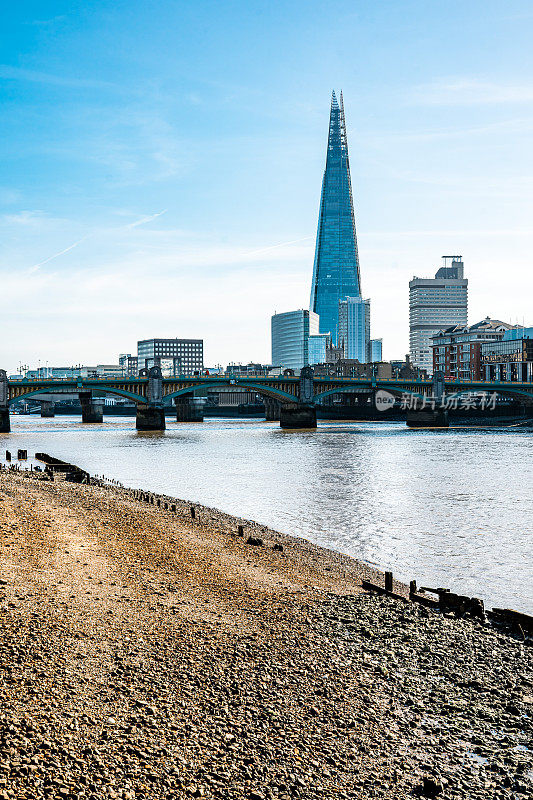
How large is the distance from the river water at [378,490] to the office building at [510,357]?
7825 centimetres

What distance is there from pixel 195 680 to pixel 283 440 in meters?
76.6

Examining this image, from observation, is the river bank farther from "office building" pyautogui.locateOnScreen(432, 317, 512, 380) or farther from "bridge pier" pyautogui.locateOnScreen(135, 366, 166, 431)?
"office building" pyautogui.locateOnScreen(432, 317, 512, 380)

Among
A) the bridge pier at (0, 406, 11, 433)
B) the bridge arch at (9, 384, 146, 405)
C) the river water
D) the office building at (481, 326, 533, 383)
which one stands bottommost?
the river water

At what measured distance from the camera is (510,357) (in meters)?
166

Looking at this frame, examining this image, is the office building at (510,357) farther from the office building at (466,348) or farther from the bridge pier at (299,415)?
the bridge pier at (299,415)

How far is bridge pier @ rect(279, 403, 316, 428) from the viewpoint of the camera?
114 m

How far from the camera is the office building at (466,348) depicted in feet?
595

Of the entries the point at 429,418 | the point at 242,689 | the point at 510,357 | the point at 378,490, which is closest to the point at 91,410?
the point at 429,418

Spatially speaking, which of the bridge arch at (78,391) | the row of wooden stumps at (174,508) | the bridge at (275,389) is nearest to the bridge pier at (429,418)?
the bridge at (275,389)

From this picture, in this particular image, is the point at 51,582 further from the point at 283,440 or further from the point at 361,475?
the point at 283,440

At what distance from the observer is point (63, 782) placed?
865cm

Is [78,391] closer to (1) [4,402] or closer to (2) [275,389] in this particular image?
(1) [4,402]

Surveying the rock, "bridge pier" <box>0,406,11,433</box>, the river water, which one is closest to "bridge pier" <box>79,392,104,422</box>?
"bridge pier" <box>0,406,11,433</box>

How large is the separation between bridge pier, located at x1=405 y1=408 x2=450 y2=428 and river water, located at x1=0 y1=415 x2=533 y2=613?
27.9 metres
